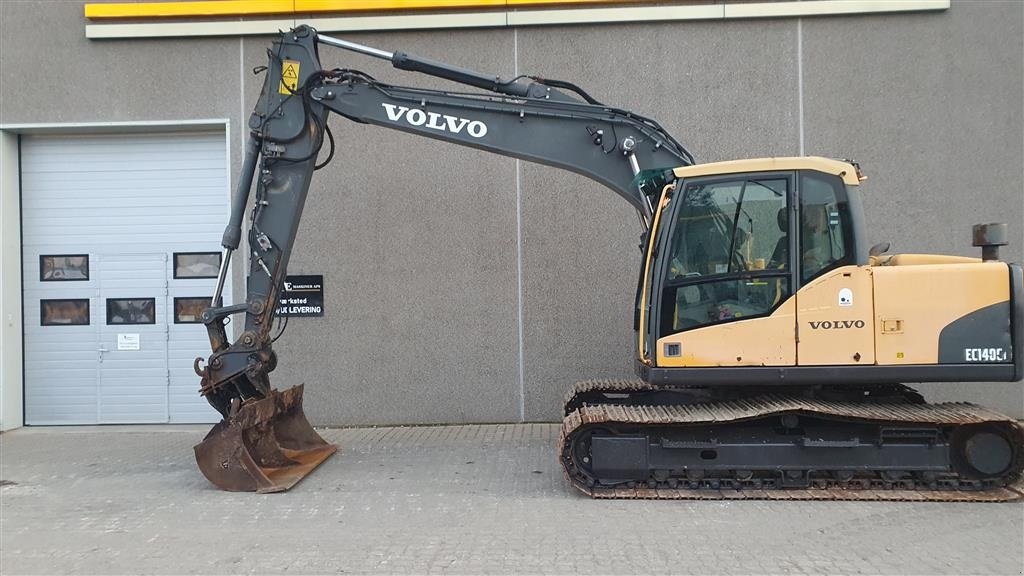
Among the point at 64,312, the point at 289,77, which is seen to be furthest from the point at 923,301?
the point at 64,312

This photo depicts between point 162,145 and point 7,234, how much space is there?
2.33 m

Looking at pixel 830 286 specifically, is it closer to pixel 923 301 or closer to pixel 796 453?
pixel 923 301

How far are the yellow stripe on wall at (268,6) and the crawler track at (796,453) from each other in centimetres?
563

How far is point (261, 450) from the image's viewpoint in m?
6.62

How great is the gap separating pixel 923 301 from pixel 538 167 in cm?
492

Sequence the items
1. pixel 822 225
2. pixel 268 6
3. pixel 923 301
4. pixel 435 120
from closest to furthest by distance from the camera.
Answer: pixel 923 301
pixel 822 225
pixel 435 120
pixel 268 6

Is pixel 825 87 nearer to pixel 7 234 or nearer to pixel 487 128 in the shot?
pixel 487 128

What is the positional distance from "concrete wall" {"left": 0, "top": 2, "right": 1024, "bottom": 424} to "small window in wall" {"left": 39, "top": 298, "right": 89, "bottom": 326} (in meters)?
2.46

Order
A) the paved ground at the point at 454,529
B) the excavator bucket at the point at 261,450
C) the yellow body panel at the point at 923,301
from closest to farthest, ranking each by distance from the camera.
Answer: the paved ground at the point at 454,529, the yellow body panel at the point at 923,301, the excavator bucket at the point at 261,450

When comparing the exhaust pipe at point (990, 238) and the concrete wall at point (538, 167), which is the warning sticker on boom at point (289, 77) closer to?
the concrete wall at point (538, 167)

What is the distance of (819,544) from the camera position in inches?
189

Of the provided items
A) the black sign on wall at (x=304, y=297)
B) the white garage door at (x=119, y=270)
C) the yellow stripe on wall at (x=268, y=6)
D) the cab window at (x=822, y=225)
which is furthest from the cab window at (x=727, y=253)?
the white garage door at (x=119, y=270)

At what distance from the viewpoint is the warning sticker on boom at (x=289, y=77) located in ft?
21.6

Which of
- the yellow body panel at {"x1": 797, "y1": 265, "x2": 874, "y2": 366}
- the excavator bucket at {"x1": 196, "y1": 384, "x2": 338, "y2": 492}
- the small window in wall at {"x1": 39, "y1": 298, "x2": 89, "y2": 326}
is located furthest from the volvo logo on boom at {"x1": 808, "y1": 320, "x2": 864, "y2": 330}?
the small window in wall at {"x1": 39, "y1": 298, "x2": 89, "y2": 326}
